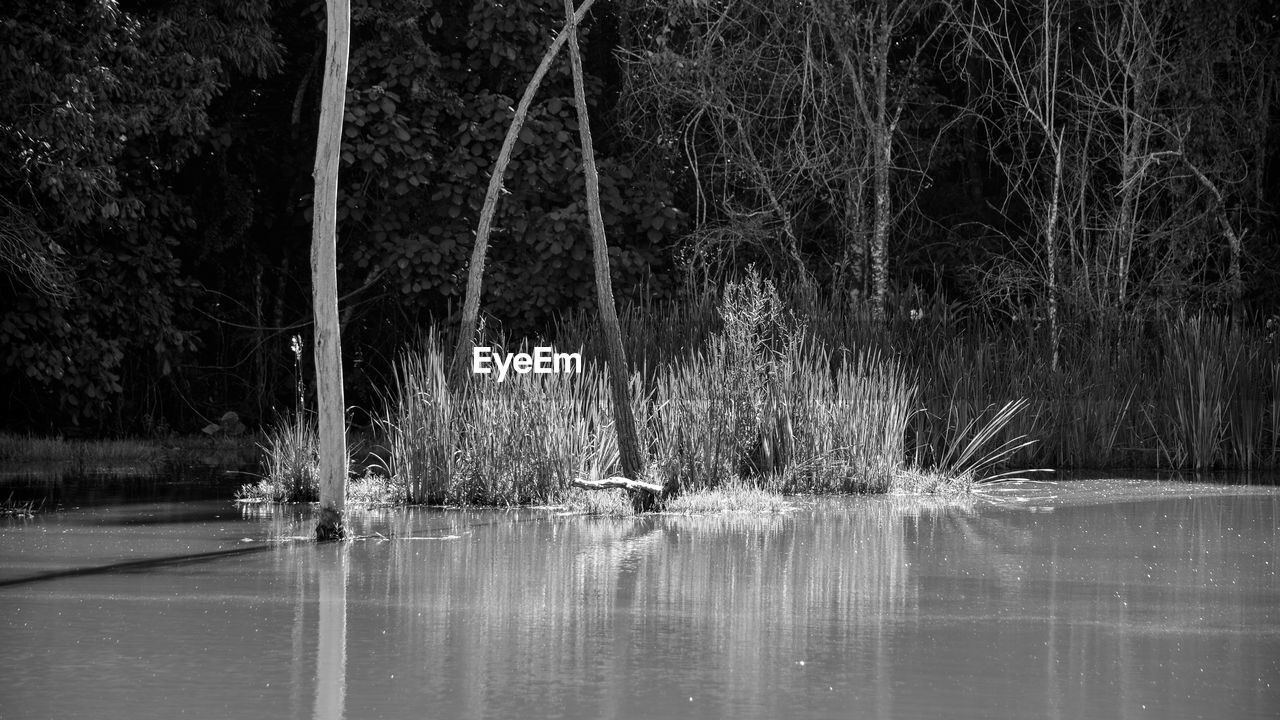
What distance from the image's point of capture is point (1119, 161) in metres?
17.5

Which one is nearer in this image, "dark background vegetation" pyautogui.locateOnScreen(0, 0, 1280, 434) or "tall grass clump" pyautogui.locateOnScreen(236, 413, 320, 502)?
"tall grass clump" pyautogui.locateOnScreen(236, 413, 320, 502)

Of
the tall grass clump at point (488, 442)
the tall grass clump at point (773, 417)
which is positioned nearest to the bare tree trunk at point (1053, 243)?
the tall grass clump at point (773, 417)

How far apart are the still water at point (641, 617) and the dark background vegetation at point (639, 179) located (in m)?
6.60

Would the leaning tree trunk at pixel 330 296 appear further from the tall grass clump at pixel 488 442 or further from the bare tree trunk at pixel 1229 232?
the bare tree trunk at pixel 1229 232

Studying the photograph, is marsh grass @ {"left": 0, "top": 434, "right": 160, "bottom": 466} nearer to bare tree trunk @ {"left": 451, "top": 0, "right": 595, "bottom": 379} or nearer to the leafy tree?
the leafy tree

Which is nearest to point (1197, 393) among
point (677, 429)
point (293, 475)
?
point (677, 429)

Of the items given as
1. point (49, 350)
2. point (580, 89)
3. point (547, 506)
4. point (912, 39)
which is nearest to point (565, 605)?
point (547, 506)

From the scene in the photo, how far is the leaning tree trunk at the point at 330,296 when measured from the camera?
8.76 metres

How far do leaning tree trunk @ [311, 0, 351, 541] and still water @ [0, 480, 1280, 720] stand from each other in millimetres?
337

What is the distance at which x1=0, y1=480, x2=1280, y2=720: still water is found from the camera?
4.84m

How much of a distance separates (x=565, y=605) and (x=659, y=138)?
11630 millimetres

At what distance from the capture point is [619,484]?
1011cm

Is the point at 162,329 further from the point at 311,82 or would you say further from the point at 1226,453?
the point at 1226,453

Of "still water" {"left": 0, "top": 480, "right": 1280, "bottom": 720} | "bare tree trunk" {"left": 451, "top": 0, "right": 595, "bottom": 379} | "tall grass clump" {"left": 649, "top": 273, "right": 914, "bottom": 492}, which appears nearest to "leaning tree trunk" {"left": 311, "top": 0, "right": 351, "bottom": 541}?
"still water" {"left": 0, "top": 480, "right": 1280, "bottom": 720}
